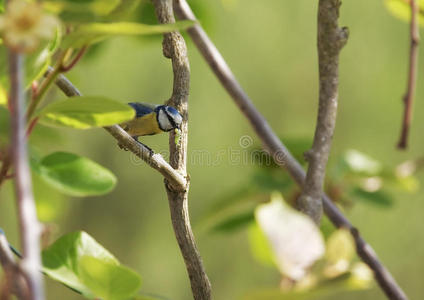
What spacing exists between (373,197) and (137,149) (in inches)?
17.3

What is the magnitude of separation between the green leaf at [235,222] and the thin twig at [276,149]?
0.08m

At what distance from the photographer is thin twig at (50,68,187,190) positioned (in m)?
0.34

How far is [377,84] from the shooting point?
5.75ft

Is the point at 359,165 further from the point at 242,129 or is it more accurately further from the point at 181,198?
the point at 242,129

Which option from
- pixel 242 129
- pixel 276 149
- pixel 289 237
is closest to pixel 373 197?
pixel 276 149

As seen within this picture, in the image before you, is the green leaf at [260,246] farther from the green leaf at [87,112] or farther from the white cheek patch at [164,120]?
the white cheek patch at [164,120]

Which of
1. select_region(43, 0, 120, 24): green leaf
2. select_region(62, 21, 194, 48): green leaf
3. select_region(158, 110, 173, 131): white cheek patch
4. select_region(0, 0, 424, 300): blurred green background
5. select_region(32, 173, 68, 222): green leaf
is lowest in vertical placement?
select_region(0, 0, 424, 300): blurred green background

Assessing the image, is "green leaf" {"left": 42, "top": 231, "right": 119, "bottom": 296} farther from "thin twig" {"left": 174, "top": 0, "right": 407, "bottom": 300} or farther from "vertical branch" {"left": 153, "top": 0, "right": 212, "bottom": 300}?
"thin twig" {"left": 174, "top": 0, "right": 407, "bottom": 300}

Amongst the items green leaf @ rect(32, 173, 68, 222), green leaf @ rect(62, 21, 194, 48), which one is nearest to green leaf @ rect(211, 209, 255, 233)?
green leaf @ rect(32, 173, 68, 222)

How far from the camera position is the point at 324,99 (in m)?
0.53

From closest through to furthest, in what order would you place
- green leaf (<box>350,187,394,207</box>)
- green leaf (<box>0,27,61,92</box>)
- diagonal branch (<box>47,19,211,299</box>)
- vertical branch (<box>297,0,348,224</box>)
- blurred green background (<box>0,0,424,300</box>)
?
green leaf (<box>0,27,61,92</box>) < diagonal branch (<box>47,19,211,299</box>) < vertical branch (<box>297,0,348,224</box>) < green leaf (<box>350,187,394,207</box>) < blurred green background (<box>0,0,424,300</box>)

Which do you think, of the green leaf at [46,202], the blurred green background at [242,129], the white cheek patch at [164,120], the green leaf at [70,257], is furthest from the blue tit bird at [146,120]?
the blurred green background at [242,129]

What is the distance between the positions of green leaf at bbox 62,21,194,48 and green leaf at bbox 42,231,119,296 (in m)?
0.13

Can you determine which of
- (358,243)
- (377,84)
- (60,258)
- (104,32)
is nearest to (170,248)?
(377,84)
